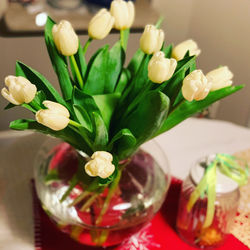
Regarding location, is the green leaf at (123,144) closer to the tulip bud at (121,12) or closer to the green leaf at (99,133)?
the green leaf at (99,133)

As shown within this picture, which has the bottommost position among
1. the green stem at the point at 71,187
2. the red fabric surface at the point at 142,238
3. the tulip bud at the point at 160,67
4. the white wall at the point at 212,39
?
the red fabric surface at the point at 142,238

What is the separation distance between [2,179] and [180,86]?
1.26 feet

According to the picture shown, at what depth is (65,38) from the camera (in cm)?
45

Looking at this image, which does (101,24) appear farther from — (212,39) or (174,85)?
(212,39)

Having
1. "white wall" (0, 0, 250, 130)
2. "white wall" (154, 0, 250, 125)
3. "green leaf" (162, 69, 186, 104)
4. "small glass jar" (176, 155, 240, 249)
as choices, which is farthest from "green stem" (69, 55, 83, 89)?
"white wall" (154, 0, 250, 125)

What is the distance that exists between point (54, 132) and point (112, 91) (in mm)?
113

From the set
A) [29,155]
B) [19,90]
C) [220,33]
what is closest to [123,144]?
[19,90]

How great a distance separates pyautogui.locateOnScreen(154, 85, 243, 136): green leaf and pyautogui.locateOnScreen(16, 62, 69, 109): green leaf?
0.13m

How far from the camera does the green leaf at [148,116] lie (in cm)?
43

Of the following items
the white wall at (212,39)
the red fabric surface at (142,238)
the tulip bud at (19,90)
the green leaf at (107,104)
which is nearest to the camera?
the tulip bud at (19,90)

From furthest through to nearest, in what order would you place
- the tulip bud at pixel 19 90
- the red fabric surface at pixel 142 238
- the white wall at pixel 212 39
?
the white wall at pixel 212 39 < the red fabric surface at pixel 142 238 < the tulip bud at pixel 19 90

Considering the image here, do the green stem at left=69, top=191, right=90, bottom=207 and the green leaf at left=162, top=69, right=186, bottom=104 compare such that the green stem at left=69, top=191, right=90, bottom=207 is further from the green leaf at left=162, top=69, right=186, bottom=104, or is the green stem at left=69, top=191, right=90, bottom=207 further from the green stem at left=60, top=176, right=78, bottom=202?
the green leaf at left=162, top=69, right=186, bottom=104

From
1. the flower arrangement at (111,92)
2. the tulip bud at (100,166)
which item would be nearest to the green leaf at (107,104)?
the flower arrangement at (111,92)

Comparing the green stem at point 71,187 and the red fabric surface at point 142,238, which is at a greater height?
the green stem at point 71,187
